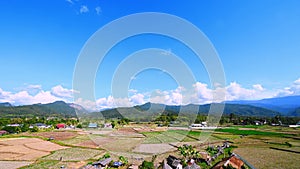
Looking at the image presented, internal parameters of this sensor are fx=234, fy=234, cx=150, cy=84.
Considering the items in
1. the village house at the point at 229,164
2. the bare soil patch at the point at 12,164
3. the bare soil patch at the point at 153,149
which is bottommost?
the bare soil patch at the point at 12,164

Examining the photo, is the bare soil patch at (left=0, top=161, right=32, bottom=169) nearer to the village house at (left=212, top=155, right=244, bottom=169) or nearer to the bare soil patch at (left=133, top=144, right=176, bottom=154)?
the bare soil patch at (left=133, top=144, right=176, bottom=154)

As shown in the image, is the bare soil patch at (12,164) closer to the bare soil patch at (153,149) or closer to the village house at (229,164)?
the bare soil patch at (153,149)

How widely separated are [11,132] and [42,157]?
24.0m

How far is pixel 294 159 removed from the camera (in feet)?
49.8

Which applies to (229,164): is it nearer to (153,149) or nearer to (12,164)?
(153,149)

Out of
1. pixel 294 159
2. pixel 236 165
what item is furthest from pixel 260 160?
pixel 236 165

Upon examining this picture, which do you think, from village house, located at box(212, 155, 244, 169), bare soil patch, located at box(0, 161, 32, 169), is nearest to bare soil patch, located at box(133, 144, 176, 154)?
village house, located at box(212, 155, 244, 169)

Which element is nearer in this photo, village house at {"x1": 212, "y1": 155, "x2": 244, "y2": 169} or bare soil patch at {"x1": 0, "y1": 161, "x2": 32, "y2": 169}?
village house at {"x1": 212, "y1": 155, "x2": 244, "y2": 169}

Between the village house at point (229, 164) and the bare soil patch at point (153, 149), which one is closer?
the village house at point (229, 164)

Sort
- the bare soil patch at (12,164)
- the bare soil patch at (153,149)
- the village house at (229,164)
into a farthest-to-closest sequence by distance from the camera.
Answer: the bare soil patch at (153,149), the bare soil patch at (12,164), the village house at (229,164)

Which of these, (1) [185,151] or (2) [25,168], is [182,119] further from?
(2) [25,168]

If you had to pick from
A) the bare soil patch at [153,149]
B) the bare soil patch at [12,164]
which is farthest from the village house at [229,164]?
the bare soil patch at [12,164]

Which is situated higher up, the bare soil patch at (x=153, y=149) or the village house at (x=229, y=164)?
the village house at (x=229, y=164)

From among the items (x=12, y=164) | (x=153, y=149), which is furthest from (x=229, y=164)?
(x=12, y=164)
